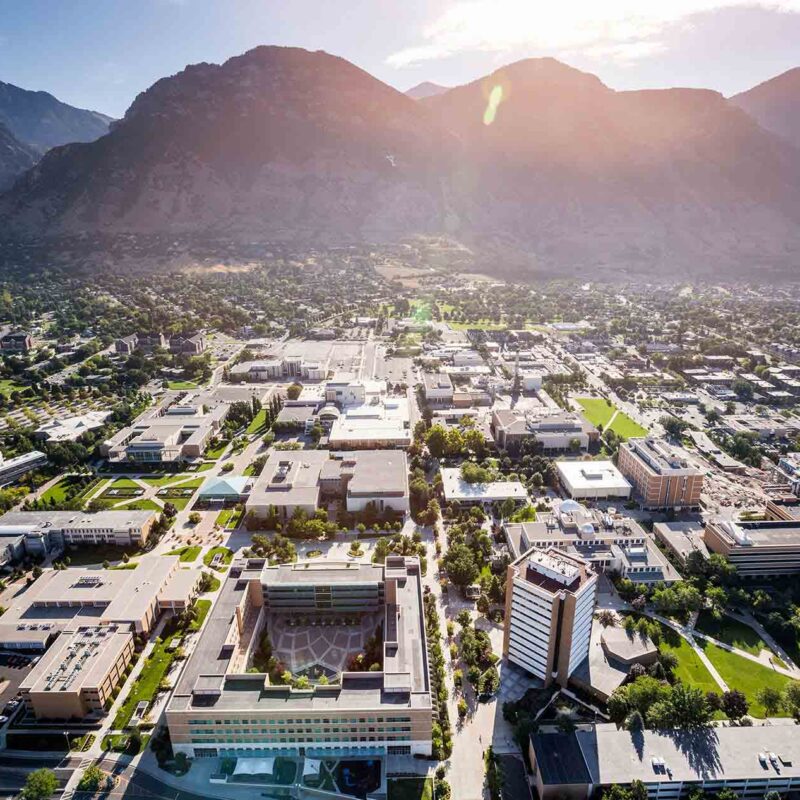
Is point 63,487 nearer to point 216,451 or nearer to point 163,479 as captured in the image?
point 163,479

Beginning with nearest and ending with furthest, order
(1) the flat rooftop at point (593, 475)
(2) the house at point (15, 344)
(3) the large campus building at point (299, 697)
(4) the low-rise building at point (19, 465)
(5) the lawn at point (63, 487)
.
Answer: (3) the large campus building at point (299, 697)
(1) the flat rooftop at point (593, 475)
(5) the lawn at point (63, 487)
(4) the low-rise building at point (19, 465)
(2) the house at point (15, 344)

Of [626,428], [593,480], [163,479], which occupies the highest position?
[593,480]

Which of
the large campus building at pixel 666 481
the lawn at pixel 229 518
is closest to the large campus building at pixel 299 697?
the lawn at pixel 229 518

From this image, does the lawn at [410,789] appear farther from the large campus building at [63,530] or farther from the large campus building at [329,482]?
the large campus building at [63,530]

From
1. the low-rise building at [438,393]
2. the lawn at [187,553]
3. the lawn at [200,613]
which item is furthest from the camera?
the low-rise building at [438,393]

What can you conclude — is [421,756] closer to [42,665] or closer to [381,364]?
[42,665]

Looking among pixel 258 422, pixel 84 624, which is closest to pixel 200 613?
pixel 84 624
